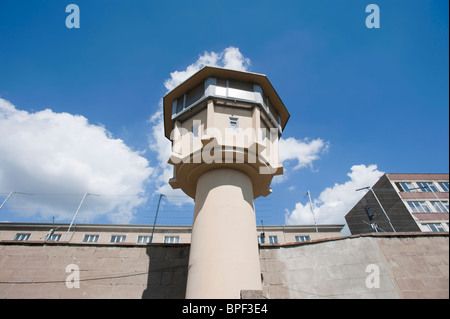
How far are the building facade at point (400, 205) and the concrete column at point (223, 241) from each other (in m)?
3.97

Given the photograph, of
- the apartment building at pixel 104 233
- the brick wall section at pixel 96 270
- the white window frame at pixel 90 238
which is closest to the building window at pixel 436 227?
the brick wall section at pixel 96 270

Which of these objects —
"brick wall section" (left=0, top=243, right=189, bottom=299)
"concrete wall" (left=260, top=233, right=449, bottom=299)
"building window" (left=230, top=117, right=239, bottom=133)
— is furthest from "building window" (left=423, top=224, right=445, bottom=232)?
"brick wall section" (left=0, top=243, right=189, bottom=299)

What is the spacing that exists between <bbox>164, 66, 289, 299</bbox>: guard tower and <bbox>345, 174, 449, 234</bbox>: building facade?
13.3ft

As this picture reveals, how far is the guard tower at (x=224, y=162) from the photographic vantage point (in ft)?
19.5

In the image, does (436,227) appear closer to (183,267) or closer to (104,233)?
(183,267)

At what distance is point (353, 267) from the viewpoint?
7.06 meters

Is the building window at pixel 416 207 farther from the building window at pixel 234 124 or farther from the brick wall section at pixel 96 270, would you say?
the brick wall section at pixel 96 270

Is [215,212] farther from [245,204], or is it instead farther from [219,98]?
[219,98]

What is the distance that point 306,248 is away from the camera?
7926mm

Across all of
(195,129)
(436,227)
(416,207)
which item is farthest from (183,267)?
(416,207)

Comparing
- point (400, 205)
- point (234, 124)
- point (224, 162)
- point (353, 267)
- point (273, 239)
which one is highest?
point (400, 205)

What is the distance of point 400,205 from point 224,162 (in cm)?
2422
